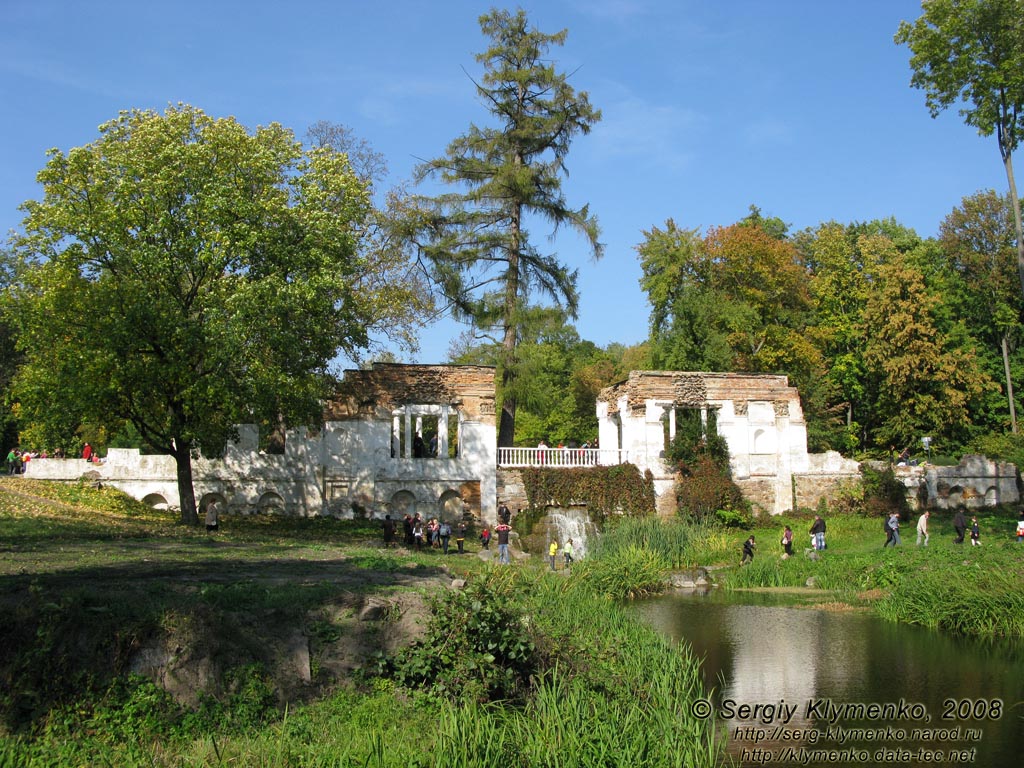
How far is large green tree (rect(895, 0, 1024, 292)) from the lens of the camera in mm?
24328

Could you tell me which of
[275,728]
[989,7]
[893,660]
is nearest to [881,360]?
[989,7]

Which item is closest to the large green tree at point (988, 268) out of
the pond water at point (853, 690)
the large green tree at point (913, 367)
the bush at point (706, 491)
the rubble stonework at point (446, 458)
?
the large green tree at point (913, 367)

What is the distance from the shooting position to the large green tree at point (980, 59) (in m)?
24.3

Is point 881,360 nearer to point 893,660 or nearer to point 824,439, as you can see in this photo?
point 824,439

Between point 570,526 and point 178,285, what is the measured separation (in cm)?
1377

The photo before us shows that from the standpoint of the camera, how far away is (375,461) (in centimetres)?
2950

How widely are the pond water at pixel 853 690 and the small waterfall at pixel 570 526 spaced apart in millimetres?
10024

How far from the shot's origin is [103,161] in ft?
73.2

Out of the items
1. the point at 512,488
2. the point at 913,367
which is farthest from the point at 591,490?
the point at 913,367

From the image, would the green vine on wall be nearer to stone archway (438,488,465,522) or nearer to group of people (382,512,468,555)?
stone archway (438,488,465,522)

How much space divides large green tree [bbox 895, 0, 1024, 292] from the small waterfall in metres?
14.3

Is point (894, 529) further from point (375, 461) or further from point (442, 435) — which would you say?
point (375, 461)

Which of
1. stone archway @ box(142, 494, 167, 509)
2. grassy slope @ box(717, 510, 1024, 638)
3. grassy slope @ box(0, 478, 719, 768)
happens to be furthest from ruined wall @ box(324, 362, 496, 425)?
grassy slope @ box(0, 478, 719, 768)

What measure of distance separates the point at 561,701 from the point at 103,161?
18670 mm
